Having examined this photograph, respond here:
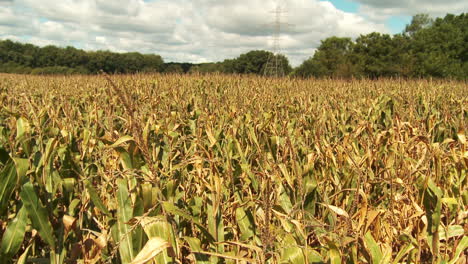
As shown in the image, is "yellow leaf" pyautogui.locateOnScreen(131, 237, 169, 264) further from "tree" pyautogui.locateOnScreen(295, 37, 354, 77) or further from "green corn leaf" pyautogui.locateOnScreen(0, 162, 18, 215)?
"tree" pyautogui.locateOnScreen(295, 37, 354, 77)

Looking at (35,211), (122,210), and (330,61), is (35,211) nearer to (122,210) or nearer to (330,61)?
(122,210)

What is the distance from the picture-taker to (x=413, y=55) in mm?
48375

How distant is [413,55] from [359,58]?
9158 mm

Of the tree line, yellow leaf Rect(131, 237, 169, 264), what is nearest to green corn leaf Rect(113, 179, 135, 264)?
yellow leaf Rect(131, 237, 169, 264)

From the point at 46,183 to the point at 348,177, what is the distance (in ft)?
5.41

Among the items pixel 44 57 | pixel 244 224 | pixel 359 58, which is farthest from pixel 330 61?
pixel 244 224

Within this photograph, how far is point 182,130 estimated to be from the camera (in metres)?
4.14

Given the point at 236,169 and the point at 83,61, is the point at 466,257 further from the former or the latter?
the point at 83,61

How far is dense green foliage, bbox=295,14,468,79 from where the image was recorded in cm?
4262

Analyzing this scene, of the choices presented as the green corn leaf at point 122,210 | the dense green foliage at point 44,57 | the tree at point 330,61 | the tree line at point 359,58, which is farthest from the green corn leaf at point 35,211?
the dense green foliage at point 44,57

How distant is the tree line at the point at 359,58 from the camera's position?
140ft

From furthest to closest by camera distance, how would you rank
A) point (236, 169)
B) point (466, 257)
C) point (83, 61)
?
1. point (83, 61)
2. point (236, 169)
3. point (466, 257)

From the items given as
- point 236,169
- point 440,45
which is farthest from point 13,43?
point 236,169

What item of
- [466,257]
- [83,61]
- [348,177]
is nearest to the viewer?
[466,257]
